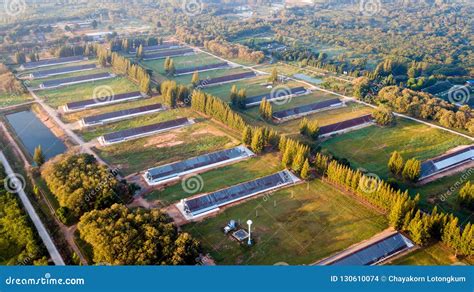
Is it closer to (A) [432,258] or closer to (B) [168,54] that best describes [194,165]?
(A) [432,258]

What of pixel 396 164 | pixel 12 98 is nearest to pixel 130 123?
pixel 12 98

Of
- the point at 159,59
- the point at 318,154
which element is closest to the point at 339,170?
the point at 318,154

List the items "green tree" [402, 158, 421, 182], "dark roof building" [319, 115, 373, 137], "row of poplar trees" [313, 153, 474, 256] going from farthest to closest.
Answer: "dark roof building" [319, 115, 373, 137]
"green tree" [402, 158, 421, 182]
"row of poplar trees" [313, 153, 474, 256]

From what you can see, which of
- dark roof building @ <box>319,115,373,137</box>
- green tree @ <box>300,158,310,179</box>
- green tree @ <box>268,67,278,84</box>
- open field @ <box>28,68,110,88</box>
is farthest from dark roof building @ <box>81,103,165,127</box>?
green tree @ <box>300,158,310,179</box>

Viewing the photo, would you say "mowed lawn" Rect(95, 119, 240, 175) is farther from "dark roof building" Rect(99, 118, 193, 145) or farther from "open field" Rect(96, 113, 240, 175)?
"dark roof building" Rect(99, 118, 193, 145)

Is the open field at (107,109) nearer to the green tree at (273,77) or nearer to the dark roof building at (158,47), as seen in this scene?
the green tree at (273,77)

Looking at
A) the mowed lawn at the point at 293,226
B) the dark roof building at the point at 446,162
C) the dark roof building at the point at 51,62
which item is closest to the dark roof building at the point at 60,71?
the dark roof building at the point at 51,62
